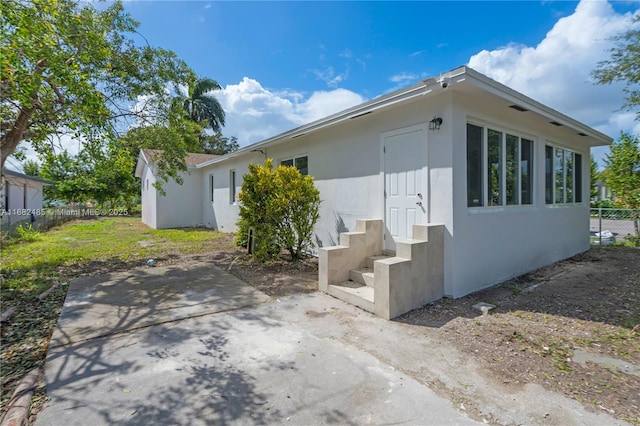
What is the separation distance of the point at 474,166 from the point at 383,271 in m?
2.48

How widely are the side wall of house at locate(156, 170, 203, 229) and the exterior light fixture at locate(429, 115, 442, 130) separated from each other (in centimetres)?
1201

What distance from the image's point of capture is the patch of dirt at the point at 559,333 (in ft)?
8.11

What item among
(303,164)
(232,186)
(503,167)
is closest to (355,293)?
(503,167)

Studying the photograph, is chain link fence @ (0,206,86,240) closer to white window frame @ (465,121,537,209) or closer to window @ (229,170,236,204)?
window @ (229,170,236,204)

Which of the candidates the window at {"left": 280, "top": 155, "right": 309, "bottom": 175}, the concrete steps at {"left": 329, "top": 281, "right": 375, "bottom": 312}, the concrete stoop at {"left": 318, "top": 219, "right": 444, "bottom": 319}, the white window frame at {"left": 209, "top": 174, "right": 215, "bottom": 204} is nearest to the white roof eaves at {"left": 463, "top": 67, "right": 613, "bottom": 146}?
the concrete stoop at {"left": 318, "top": 219, "right": 444, "bottom": 319}

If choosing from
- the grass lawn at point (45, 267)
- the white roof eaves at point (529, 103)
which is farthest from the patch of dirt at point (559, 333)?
the grass lawn at point (45, 267)

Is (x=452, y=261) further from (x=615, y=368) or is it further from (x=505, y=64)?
(x=505, y=64)

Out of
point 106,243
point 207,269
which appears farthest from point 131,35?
point 106,243

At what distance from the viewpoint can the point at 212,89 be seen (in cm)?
2392

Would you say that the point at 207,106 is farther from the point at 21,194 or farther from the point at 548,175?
the point at 548,175

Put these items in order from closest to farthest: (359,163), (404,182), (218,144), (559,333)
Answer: (559,333), (404,182), (359,163), (218,144)

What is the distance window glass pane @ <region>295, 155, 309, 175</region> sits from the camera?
772cm

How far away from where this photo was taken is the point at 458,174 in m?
4.45

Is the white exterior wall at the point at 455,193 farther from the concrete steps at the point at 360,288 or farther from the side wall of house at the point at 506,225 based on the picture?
the concrete steps at the point at 360,288
